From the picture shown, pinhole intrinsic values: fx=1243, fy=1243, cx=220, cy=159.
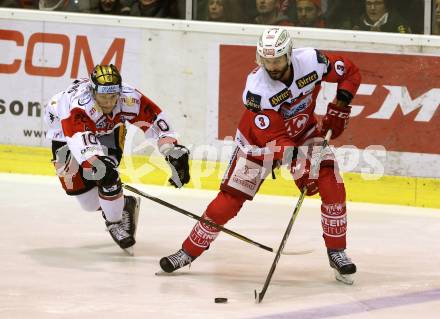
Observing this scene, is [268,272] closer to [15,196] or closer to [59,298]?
[59,298]

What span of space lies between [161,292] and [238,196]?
628 millimetres

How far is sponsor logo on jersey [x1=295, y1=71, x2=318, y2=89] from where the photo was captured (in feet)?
19.7

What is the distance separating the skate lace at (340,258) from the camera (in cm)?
Result: 600

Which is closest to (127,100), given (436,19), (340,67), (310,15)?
(340,67)

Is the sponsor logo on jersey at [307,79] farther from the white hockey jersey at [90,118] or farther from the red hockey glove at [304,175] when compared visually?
the white hockey jersey at [90,118]

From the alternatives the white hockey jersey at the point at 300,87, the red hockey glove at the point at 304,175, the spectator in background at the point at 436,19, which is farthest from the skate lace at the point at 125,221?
the spectator in background at the point at 436,19

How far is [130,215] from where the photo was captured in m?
6.79

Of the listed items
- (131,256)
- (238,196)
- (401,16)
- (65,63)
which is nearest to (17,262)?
(131,256)

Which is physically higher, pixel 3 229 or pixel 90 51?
pixel 90 51

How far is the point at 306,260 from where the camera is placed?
658 centimetres

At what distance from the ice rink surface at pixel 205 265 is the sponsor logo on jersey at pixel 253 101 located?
864mm

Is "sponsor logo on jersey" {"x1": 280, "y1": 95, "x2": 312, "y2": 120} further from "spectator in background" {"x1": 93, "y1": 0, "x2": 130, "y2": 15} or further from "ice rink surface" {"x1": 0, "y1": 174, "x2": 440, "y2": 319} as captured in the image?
"spectator in background" {"x1": 93, "y1": 0, "x2": 130, "y2": 15}

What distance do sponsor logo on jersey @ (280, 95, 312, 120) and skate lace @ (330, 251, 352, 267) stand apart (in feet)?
2.31

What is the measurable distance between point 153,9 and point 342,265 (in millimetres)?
3196
